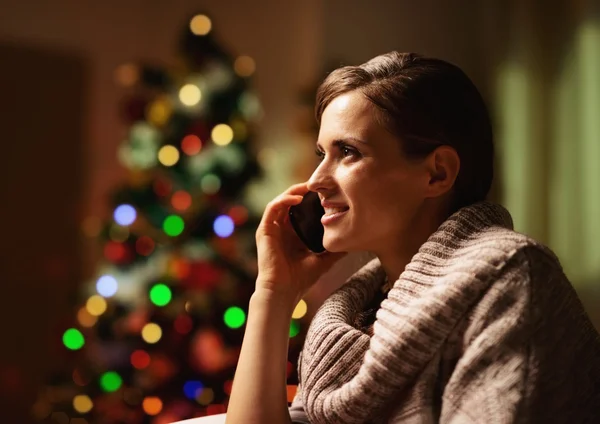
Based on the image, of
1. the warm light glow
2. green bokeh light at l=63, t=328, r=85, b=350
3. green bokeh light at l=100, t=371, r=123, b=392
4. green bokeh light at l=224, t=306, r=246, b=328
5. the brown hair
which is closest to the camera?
the brown hair

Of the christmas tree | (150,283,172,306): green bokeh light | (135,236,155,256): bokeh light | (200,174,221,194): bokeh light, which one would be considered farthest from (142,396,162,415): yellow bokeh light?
(200,174,221,194): bokeh light

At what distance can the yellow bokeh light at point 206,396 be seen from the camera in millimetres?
2580

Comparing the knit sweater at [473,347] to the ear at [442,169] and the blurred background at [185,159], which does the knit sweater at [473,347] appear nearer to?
the ear at [442,169]

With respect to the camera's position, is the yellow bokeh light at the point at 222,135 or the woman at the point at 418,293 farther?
the yellow bokeh light at the point at 222,135

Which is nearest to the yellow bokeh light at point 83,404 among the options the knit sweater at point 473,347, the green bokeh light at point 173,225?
the green bokeh light at point 173,225

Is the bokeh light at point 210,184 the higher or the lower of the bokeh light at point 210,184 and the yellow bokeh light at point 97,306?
the higher

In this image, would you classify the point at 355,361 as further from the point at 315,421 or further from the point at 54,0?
the point at 54,0

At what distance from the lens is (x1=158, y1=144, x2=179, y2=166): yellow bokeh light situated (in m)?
2.55

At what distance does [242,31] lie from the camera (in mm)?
3514

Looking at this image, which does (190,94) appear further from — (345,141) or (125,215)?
(345,141)

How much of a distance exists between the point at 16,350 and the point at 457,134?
2770 mm

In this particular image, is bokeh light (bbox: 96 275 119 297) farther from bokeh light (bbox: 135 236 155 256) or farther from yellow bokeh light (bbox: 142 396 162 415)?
yellow bokeh light (bbox: 142 396 162 415)

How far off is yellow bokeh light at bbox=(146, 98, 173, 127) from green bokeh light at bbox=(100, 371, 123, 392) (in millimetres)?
1002

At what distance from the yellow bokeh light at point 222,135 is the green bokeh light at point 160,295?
0.59 meters
